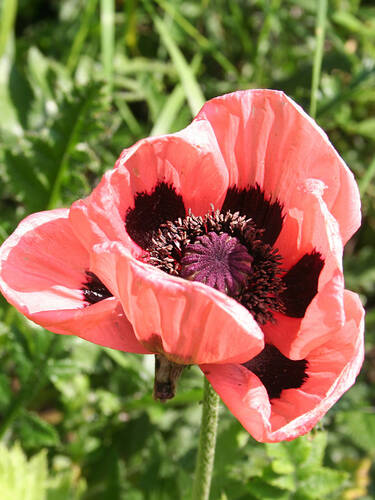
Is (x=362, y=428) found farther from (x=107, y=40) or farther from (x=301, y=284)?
(x=107, y=40)

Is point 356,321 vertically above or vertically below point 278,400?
above

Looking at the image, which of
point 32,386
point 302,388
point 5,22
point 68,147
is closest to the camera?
point 302,388

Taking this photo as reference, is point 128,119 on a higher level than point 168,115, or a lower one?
lower

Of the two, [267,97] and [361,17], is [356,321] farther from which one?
[361,17]

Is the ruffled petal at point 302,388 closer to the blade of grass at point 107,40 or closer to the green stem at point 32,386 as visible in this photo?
the green stem at point 32,386

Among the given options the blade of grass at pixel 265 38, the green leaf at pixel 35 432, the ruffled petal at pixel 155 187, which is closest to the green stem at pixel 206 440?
the ruffled petal at pixel 155 187

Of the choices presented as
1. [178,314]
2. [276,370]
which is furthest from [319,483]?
[178,314]

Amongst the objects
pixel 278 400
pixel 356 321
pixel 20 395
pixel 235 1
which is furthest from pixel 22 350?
pixel 235 1
